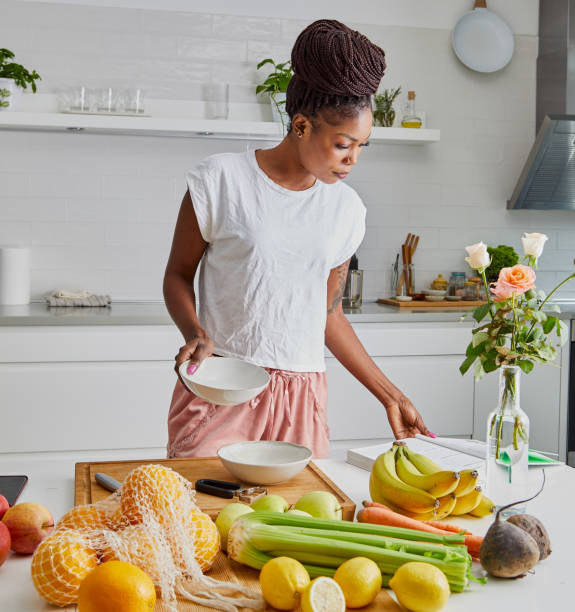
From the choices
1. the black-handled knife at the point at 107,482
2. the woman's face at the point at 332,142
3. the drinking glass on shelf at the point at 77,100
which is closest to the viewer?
the black-handled knife at the point at 107,482

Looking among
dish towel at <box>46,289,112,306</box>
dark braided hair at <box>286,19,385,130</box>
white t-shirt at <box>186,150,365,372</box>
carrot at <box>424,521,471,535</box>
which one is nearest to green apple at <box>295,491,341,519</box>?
carrot at <box>424,521,471,535</box>

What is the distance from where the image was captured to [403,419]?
5.38 feet

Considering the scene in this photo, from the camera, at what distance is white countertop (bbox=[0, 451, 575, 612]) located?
3.21ft

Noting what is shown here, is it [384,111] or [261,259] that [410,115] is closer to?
[384,111]

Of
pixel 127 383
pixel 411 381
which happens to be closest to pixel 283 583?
pixel 127 383

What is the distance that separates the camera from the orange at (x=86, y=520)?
1.01 meters

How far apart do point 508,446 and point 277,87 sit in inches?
106

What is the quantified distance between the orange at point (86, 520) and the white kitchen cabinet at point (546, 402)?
105 inches

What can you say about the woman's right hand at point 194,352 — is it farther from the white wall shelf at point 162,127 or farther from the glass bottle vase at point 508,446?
the white wall shelf at point 162,127

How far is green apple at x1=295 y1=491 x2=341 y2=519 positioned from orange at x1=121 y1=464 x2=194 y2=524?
202 mm

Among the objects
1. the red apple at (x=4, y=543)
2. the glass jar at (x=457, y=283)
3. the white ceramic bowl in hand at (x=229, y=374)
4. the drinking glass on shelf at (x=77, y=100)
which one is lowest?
the red apple at (x=4, y=543)

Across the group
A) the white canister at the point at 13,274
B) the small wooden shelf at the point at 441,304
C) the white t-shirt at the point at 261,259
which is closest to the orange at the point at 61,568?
the white t-shirt at the point at 261,259

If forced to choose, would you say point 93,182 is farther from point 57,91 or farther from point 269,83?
point 269,83

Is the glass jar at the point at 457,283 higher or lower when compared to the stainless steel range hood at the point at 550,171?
lower
